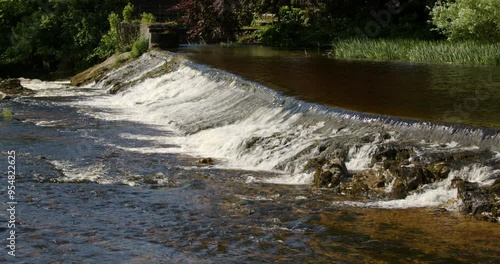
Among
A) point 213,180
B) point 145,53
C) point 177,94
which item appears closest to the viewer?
point 213,180

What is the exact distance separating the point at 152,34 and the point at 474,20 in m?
11.9

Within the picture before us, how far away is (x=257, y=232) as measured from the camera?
886cm

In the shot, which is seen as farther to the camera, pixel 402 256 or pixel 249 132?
pixel 249 132

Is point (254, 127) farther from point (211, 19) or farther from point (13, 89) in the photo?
point (211, 19)

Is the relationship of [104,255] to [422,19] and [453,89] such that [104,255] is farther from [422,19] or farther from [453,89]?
[422,19]

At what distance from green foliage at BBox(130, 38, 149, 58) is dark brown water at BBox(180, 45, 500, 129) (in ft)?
9.85

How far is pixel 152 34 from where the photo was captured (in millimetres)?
29141

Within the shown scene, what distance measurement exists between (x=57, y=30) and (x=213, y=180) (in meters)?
24.4

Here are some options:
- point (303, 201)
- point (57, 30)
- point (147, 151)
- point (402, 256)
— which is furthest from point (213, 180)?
point (57, 30)

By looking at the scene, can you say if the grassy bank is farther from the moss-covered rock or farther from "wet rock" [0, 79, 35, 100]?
"wet rock" [0, 79, 35, 100]

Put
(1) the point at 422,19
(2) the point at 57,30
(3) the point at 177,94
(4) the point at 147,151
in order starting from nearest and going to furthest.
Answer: (4) the point at 147,151
(3) the point at 177,94
(1) the point at 422,19
(2) the point at 57,30

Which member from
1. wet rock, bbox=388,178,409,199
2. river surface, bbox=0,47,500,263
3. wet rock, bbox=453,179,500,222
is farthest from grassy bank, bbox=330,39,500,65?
wet rock, bbox=453,179,500,222

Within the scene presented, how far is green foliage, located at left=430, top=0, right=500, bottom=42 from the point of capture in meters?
23.1

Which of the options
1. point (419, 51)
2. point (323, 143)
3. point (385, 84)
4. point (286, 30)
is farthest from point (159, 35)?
point (323, 143)
